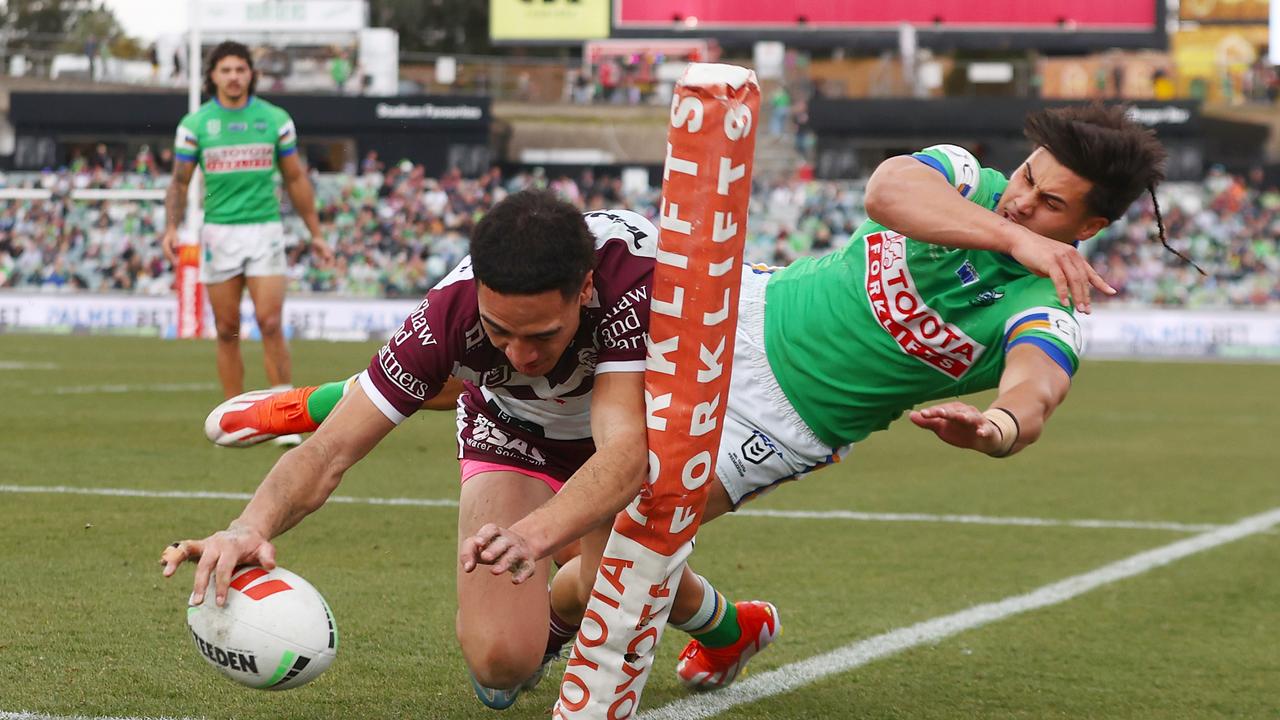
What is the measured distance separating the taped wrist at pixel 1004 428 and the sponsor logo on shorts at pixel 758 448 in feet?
3.42

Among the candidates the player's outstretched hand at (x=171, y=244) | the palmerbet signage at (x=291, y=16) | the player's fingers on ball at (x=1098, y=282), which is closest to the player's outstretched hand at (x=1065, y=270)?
the player's fingers on ball at (x=1098, y=282)

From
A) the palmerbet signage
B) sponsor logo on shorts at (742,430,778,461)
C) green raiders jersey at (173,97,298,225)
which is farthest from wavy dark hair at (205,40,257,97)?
the palmerbet signage

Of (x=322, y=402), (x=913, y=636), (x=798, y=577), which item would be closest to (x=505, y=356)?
(x=322, y=402)

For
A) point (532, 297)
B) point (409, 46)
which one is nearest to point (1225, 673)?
point (532, 297)

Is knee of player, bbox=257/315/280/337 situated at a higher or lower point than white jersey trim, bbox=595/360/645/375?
lower

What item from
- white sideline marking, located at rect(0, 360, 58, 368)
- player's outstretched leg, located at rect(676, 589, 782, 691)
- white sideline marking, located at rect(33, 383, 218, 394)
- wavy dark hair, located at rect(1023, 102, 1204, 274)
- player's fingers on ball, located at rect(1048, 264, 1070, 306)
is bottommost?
white sideline marking, located at rect(0, 360, 58, 368)

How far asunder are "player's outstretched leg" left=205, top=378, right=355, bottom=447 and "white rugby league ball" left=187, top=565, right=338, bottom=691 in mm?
1663

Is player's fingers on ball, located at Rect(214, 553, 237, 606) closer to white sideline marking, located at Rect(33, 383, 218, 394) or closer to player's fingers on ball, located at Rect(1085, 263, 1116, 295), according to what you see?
player's fingers on ball, located at Rect(1085, 263, 1116, 295)

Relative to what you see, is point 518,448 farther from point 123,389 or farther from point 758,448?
point 123,389

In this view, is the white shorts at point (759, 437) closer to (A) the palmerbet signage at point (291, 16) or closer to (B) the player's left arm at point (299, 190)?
(B) the player's left arm at point (299, 190)

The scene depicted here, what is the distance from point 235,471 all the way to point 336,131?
91.6 ft

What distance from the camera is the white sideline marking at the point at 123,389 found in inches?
522

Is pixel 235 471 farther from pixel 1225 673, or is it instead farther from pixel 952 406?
Result: pixel 952 406

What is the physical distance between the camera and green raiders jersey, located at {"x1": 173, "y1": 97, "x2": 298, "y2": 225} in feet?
34.1
